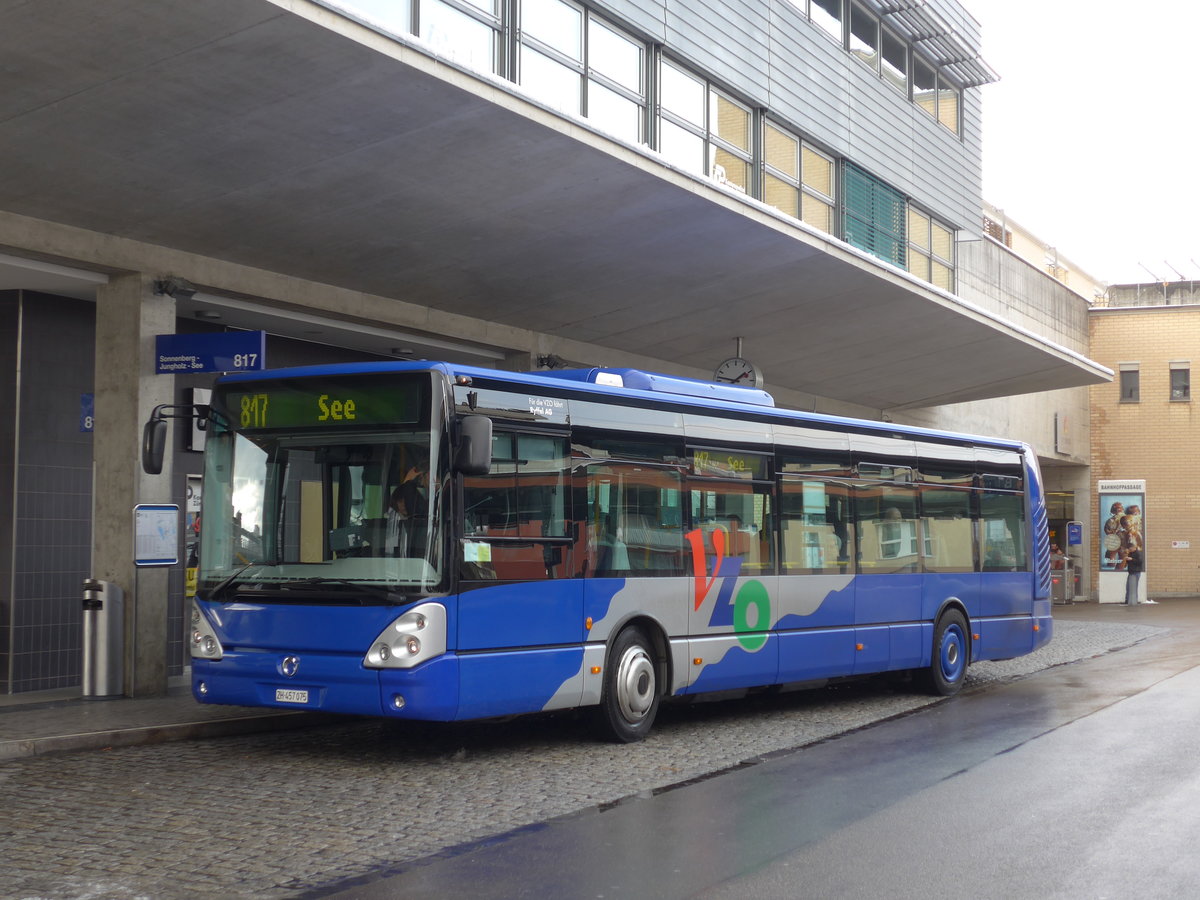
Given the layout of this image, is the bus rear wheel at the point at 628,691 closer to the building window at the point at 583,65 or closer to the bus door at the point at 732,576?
the bus door at the point at 732,576

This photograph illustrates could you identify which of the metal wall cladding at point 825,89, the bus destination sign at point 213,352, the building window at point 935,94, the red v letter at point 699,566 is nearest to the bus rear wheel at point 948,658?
the red v letter at point 699,566

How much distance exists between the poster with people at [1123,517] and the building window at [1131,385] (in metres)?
6.96

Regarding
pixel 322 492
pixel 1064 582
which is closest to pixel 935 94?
pixel 1064 582

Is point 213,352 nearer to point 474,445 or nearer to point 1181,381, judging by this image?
point 474,445

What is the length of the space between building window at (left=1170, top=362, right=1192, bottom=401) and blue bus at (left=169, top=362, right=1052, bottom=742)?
30.5 metres

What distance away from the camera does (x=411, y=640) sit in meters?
8.99

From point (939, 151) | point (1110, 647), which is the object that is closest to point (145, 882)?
point (1110, 647)

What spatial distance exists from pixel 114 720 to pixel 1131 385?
3529 centimetres

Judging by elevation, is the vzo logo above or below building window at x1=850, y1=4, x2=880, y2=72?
below

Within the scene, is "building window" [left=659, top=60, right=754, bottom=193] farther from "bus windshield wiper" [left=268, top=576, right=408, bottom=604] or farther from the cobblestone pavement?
"bus windshield wiper" [left=268, top=576, right=408, bottom=604]

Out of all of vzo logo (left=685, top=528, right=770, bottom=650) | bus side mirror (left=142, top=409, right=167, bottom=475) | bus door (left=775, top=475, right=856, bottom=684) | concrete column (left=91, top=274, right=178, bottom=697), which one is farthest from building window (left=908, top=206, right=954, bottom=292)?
bus side mirror (left=142, top=409, right=167, bottom=475)

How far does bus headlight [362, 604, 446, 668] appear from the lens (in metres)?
8.98

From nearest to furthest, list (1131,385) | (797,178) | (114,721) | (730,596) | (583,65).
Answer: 1. (114,721)
2. (730,596)
3. (583,65)
4. (797,178)
5. (1131,385)

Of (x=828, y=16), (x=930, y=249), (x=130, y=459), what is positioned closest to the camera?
(x=130, y=459)
